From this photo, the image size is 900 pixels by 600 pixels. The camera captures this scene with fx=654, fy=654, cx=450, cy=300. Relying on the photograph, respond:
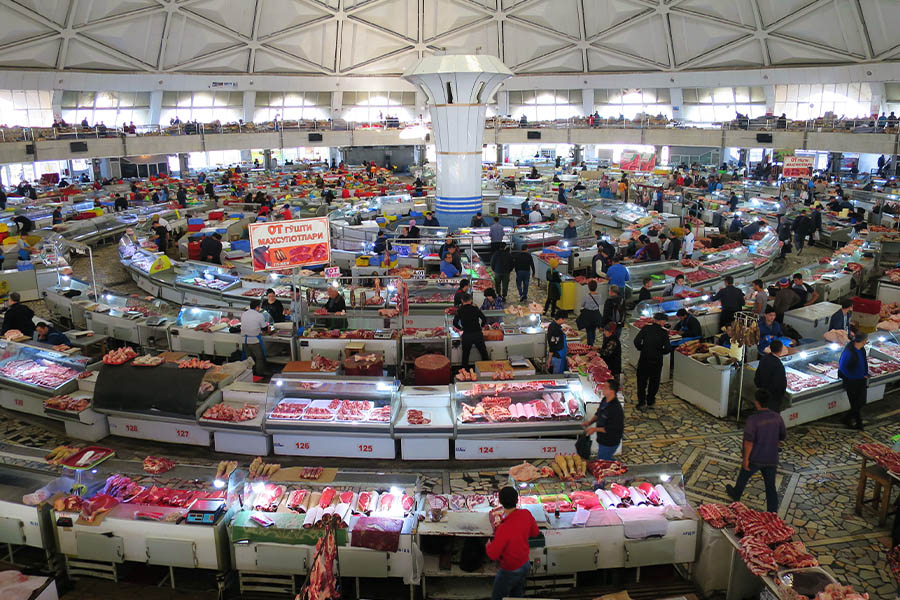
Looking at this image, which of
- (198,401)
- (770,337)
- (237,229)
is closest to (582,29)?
(237,229)

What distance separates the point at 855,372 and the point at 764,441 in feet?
10.4

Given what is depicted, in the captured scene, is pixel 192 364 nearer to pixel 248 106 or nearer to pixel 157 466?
pixel 157 466

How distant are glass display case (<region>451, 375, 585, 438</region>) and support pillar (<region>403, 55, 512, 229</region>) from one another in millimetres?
12418

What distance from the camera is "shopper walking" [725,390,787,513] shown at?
6.91 metres

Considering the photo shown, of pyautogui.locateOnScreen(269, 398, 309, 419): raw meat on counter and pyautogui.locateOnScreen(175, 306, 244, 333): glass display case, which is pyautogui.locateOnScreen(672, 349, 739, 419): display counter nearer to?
pyautogui.locateOnScreen(269, 398, 309, 419): raw meat on counter

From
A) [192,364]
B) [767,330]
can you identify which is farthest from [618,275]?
[192,364]

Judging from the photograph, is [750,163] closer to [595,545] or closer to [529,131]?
[529,131]

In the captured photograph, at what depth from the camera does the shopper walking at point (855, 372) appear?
29.7ft

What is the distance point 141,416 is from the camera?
359 inches

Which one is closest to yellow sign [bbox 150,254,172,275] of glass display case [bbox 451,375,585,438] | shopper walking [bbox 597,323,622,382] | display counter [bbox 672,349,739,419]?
glass display case [bbox 451,375,585,438]

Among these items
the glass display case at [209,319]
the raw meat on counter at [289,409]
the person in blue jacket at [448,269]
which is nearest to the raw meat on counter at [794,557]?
the raw meat on counter at [289,409]

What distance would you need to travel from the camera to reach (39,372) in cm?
1024

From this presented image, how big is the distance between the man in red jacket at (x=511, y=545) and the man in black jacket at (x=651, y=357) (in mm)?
4841

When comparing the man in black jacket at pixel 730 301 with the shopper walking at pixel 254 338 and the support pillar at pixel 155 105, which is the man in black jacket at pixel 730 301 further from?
the support pillar at pixel 155 105
